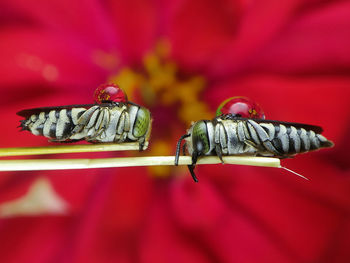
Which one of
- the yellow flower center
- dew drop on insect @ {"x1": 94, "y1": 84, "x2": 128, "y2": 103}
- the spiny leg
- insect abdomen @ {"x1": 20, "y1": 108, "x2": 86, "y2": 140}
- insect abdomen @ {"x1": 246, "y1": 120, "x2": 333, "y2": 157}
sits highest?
the yellow flower center

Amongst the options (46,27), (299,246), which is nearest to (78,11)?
(46,27)

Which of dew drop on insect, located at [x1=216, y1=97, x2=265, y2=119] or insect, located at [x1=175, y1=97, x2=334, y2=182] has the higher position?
dew drop on insect, located at [x1=216, y1=97, x2=265, y2=119]

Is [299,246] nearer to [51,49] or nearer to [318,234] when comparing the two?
[318,234]
